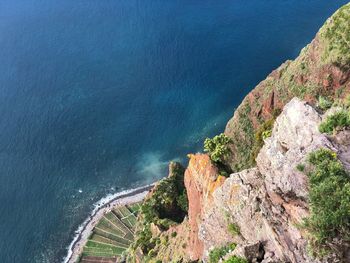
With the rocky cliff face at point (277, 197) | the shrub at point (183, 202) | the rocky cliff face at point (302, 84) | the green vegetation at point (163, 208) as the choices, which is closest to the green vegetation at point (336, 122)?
the rocky cliff face at point (277, 197)

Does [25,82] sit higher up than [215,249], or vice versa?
[25,82]

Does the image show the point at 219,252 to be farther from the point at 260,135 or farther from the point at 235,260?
the point at 260,135

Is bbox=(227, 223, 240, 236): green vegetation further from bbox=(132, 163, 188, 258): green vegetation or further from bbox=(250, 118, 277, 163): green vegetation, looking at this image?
bbox=(132, 163, 188, 258): green vegetation

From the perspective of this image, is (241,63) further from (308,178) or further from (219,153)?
(308,178)

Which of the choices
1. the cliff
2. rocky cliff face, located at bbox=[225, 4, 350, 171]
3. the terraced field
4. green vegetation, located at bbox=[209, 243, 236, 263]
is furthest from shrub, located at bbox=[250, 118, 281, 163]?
the terraced field

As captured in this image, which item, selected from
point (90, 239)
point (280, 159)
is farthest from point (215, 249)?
point (90, 239)

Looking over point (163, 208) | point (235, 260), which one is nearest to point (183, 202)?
point (163, 208)
